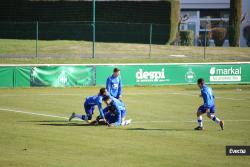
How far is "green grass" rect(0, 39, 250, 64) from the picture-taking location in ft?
148

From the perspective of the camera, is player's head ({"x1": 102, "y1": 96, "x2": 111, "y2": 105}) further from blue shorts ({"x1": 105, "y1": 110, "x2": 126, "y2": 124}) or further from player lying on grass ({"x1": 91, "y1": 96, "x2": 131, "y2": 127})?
blue shorts ({"x1": 105, "y1": 110, "x2": 126, "y2": 124})

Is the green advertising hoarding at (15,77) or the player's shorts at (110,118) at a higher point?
the green advertising hoarding at (15,77)

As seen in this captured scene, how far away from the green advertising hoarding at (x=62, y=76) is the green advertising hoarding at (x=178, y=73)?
1.82 ft

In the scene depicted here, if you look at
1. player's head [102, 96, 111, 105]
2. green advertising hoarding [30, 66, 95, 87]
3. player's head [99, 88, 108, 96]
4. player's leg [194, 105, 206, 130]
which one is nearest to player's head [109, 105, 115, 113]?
player's head [102, 96, 111, 105]

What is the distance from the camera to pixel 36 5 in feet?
186

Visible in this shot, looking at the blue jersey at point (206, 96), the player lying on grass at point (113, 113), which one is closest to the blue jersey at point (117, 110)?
the player lying on grass at point (113, 113)

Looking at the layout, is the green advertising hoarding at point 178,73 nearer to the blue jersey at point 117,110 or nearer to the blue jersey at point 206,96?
the blue jersey at point 117,110

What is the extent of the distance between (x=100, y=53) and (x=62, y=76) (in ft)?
27.0

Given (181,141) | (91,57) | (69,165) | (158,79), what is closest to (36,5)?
(91,57)

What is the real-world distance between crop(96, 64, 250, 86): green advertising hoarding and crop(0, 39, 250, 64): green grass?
157 inches

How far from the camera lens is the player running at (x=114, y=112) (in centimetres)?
2356

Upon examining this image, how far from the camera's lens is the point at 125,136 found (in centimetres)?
2134

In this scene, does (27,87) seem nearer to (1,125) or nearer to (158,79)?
(158,79)

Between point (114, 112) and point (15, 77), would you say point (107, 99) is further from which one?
point (15, 77)
